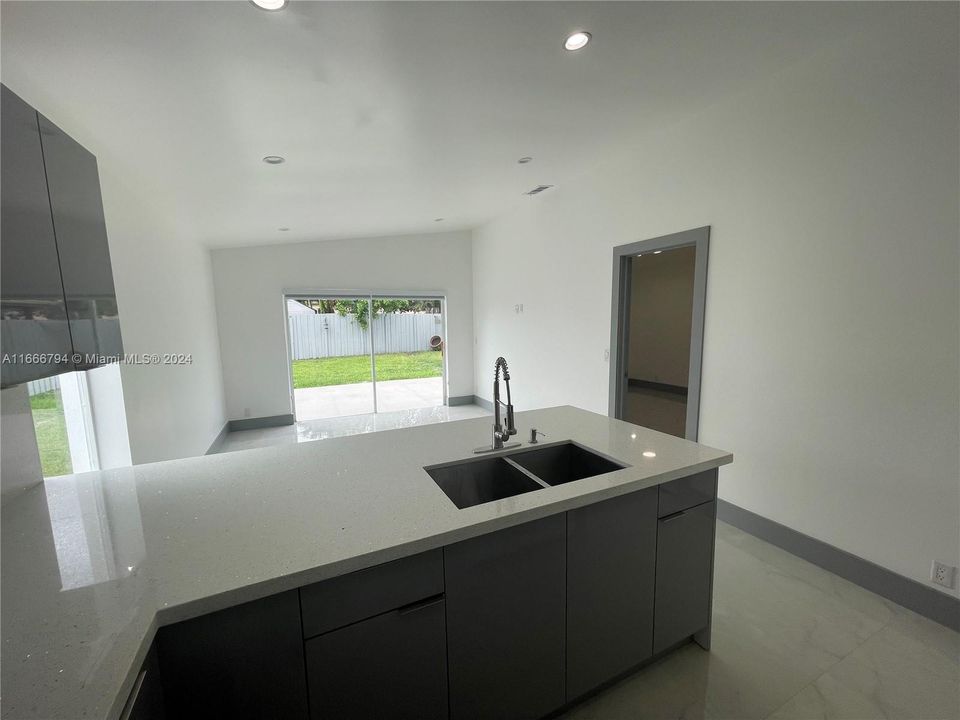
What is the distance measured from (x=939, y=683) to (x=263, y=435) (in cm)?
599

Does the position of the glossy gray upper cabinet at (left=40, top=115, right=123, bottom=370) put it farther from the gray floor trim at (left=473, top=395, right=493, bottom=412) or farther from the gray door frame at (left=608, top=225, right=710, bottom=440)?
the gray floor trim at (left=473, top=395, right=493, bottom=412)

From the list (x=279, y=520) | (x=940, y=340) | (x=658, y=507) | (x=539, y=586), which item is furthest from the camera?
(x=940, y=340)

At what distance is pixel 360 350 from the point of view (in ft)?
19.9

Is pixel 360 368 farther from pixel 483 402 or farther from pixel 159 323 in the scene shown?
pixel 159 323

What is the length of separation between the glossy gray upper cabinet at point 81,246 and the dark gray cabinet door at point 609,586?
1.74 metres

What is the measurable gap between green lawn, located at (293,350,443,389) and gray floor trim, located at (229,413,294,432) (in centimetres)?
50

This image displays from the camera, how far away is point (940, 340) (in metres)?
1.79

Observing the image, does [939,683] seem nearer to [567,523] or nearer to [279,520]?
[567,523]

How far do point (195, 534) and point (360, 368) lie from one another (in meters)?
5.20

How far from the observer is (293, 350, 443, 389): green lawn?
591 cm

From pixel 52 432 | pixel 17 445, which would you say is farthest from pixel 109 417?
pixel 17 445

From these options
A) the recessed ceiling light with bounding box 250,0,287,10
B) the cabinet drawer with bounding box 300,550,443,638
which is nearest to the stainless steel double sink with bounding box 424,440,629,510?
the cabinet drawer with bounding box 300,550,443,638

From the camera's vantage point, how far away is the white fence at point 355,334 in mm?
5754

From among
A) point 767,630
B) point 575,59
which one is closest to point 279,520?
point 767,630
